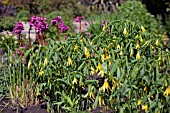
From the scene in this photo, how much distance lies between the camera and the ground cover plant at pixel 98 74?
3301mm

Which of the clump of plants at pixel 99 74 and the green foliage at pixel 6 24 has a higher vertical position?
the green foliage at pixel 6 24

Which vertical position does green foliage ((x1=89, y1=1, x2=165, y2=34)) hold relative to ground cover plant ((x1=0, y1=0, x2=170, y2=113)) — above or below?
above

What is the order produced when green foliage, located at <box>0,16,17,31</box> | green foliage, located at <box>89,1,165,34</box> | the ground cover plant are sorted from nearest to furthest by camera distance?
1. the ground cover plant
2. green foliage, located at <box>89,1,165,34</box>
3. green foliage, located at <box>0,16,17,31</box>

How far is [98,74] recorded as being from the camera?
138 inches

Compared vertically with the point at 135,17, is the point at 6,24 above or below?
below

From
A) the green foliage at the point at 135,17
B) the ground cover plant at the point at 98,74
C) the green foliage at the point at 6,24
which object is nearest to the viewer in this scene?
the ground cover plant at the point at 98,74

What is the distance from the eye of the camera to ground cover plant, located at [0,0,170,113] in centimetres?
330

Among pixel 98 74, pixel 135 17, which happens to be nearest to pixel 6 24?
pixel 135 17

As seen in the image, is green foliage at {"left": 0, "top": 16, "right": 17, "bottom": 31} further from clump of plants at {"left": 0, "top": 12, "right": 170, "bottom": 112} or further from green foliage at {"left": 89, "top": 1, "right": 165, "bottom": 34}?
clump of plants at {"left": 0, "top": 12, "right": 170, "bottom": 112}

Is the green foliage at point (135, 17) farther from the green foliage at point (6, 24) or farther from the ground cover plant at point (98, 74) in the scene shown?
the ground cover plant at point (98, 74)

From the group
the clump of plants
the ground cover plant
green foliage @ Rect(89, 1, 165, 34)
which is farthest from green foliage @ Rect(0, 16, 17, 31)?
the clump of plants

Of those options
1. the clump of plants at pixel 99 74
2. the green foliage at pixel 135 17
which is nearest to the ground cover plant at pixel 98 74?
the clump of plants at pixel 99 74

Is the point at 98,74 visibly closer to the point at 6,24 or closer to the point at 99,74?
the point at 99,74

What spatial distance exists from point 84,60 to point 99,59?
0.15 m
